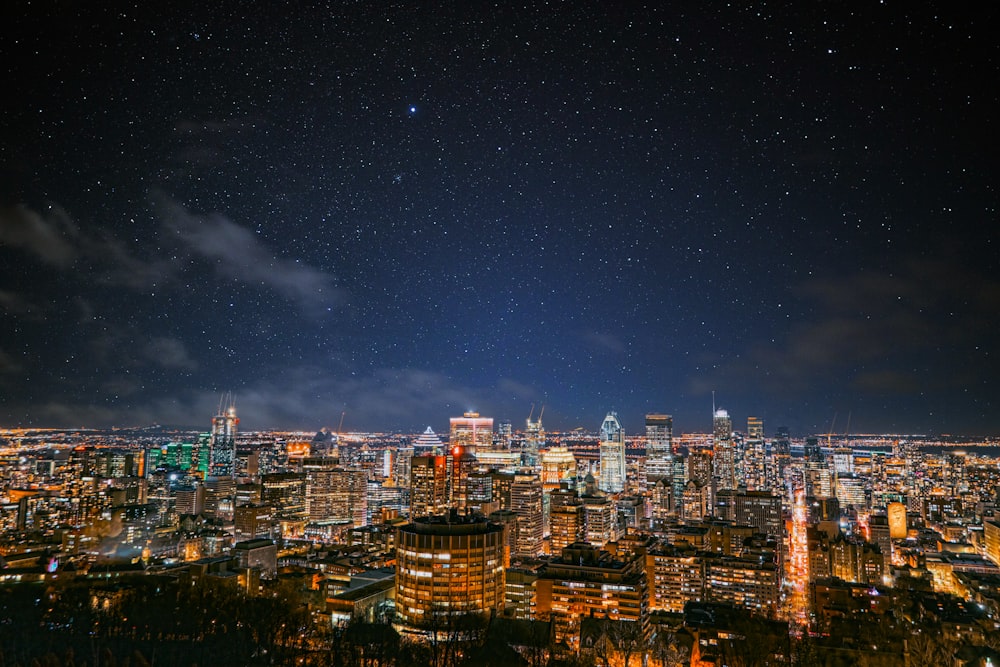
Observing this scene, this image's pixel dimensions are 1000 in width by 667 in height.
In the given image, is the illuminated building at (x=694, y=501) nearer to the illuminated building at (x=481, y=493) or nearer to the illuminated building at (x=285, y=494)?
the illuminated building at (x=481, y=493)

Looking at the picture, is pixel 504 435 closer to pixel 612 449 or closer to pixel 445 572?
pixel 612 449

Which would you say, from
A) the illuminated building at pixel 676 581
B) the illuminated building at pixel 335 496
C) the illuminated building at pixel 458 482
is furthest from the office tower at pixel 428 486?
the illuminated building at pixel 676 581

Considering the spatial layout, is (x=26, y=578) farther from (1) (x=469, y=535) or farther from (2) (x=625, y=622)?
(2) (x=625, y=622)

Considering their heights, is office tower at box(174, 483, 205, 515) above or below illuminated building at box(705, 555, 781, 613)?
above

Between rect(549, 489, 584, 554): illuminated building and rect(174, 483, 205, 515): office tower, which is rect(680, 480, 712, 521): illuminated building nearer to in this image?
rect(549, 489, 584, 554): illuminated building

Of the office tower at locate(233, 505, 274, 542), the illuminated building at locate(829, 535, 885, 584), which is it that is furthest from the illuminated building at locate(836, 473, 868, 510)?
the office tower at locate(233, 505, 274, 542)

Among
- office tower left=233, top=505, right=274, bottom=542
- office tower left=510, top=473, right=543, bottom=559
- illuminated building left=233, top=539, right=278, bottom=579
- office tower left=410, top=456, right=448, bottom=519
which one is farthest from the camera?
office tower left=410, top=456, right=448, bottom=519
